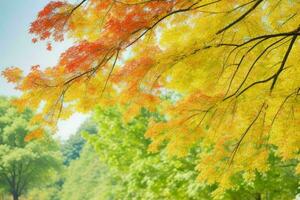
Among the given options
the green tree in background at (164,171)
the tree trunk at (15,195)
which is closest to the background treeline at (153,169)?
the green tree in background at (164,171)

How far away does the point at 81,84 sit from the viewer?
387cm

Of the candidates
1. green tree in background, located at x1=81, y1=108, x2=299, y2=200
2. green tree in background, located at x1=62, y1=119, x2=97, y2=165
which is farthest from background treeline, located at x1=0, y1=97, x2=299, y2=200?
green tree in background, located at x1=62, y1=119, x2=97, y2=165

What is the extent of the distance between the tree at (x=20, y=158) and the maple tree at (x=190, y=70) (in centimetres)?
2845

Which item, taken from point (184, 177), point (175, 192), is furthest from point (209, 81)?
point (175, 192)

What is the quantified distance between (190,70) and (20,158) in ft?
95.4

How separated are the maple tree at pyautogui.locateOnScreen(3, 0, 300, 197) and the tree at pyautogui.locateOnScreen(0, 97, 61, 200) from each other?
2845 centimetres

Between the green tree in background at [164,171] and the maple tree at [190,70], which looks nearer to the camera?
the maple tree at [190,70]

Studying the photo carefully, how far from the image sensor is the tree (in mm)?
31359

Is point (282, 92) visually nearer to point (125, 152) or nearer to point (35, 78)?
point (35, 78)

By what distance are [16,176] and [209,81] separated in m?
32.8

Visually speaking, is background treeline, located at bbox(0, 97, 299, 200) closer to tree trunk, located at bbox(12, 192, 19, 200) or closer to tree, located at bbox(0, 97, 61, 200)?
tree, located at bbox(0, 97, 61, 200)

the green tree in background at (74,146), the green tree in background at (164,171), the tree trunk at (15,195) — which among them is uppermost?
the green tree in background at (74,146)

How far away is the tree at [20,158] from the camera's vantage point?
31359 mm

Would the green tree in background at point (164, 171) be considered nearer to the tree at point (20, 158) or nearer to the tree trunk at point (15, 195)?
the tree at point (20, 158)
